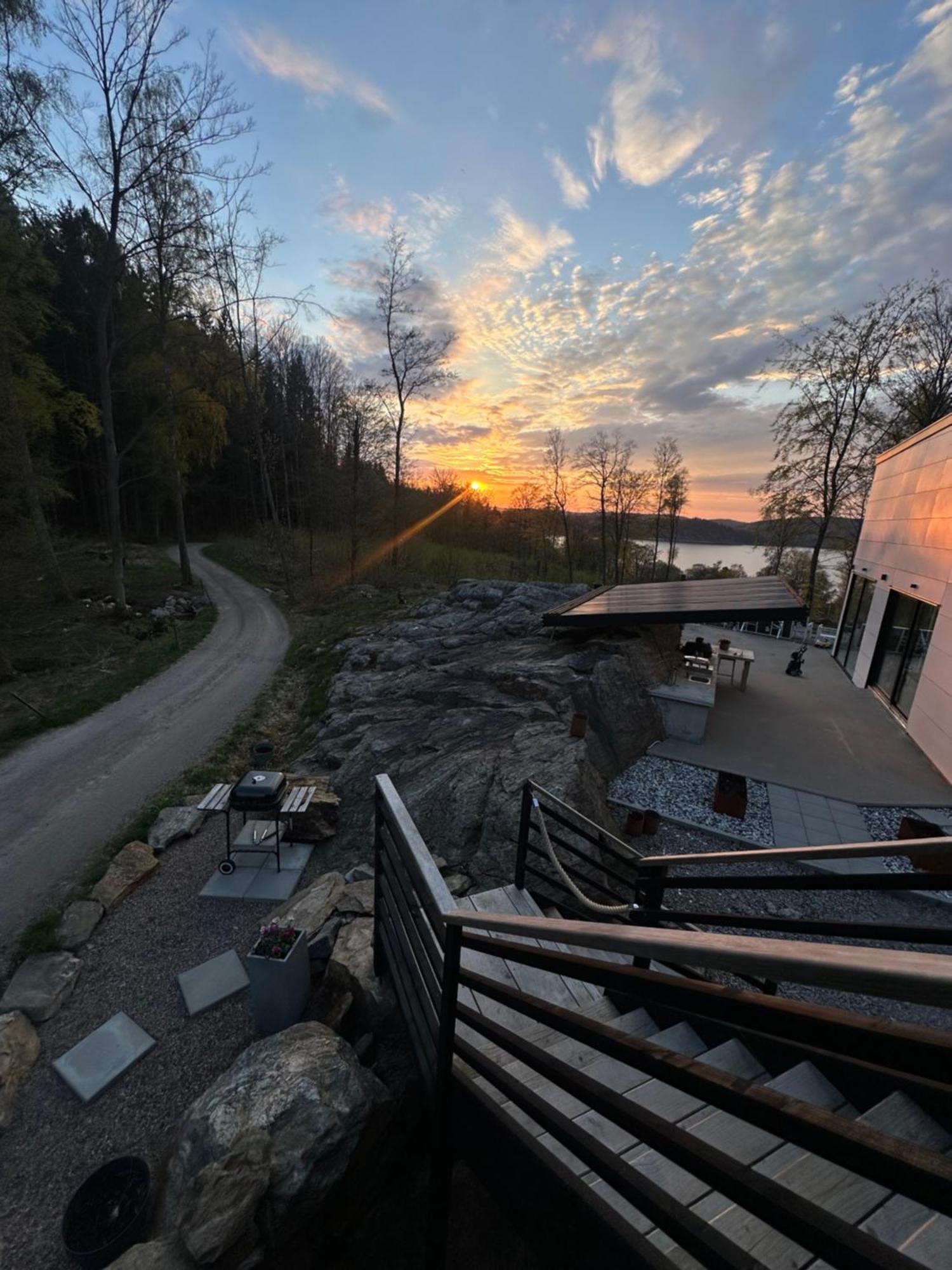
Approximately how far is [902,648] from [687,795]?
6601 millimetres

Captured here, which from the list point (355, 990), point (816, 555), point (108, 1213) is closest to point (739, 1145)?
point (355, 990)

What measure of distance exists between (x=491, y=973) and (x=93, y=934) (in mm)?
3686

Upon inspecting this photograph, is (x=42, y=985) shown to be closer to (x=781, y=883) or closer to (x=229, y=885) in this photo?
(x=229, y=885)

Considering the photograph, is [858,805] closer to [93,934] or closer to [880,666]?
[880,666]

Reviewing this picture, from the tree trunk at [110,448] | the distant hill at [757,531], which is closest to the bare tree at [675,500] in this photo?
the distant hill at [757,531]

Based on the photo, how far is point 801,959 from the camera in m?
0.75

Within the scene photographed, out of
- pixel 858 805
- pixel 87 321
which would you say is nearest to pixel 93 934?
pixel 858 805

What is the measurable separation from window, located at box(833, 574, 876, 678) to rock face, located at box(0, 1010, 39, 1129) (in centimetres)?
1490

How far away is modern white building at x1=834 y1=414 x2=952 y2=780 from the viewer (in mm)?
7887

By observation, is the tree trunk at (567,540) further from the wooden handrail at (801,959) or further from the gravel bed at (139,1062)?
the wooden handrail at (801,959)

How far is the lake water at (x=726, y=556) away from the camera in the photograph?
19.8m

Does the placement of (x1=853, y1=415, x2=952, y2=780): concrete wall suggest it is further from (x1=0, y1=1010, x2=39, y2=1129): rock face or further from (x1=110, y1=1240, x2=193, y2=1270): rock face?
(x1=0, y1=1010, x2=39, y2=1129): rock face

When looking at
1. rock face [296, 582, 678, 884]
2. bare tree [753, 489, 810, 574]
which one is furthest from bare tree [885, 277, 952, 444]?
rock face [296, 582, 678, 884]

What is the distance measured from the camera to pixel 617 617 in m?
7.86
